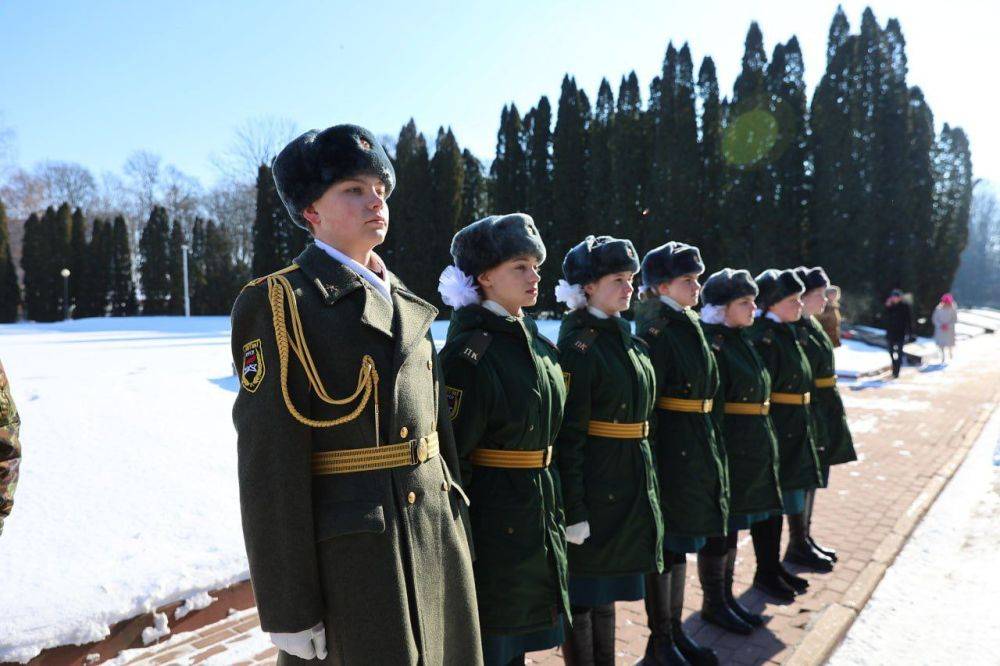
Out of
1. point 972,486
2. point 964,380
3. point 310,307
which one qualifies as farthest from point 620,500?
point 964,380

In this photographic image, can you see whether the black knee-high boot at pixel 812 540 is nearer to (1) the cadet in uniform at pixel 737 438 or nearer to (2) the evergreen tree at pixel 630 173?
(1) the cadet in uniform at pixel 737 438

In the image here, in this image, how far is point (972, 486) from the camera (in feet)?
22.2

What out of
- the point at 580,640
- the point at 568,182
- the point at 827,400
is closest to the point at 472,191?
the point at 568,182

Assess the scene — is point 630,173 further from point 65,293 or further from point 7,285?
point 7,285

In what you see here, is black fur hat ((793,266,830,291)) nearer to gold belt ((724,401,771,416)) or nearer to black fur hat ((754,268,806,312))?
black fur hat ((754,268,806,312))

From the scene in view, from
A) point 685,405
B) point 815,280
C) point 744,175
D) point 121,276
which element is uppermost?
point 744,175

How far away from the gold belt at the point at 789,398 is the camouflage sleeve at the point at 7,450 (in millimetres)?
4102

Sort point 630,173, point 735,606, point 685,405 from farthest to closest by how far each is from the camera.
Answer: point 630,173, point 735,606, point 685,405

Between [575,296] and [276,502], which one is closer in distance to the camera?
[276,502]

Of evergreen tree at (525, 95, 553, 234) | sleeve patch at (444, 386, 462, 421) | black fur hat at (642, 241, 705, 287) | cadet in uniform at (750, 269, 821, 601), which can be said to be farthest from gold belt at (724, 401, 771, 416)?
evergreen tree at (525, 95, 553, 234)

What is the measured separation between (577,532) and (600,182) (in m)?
27.3

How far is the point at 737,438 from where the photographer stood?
3.94 metres

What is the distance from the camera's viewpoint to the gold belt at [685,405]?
3.53 m

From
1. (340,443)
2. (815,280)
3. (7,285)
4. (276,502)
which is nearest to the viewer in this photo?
(276,502)
